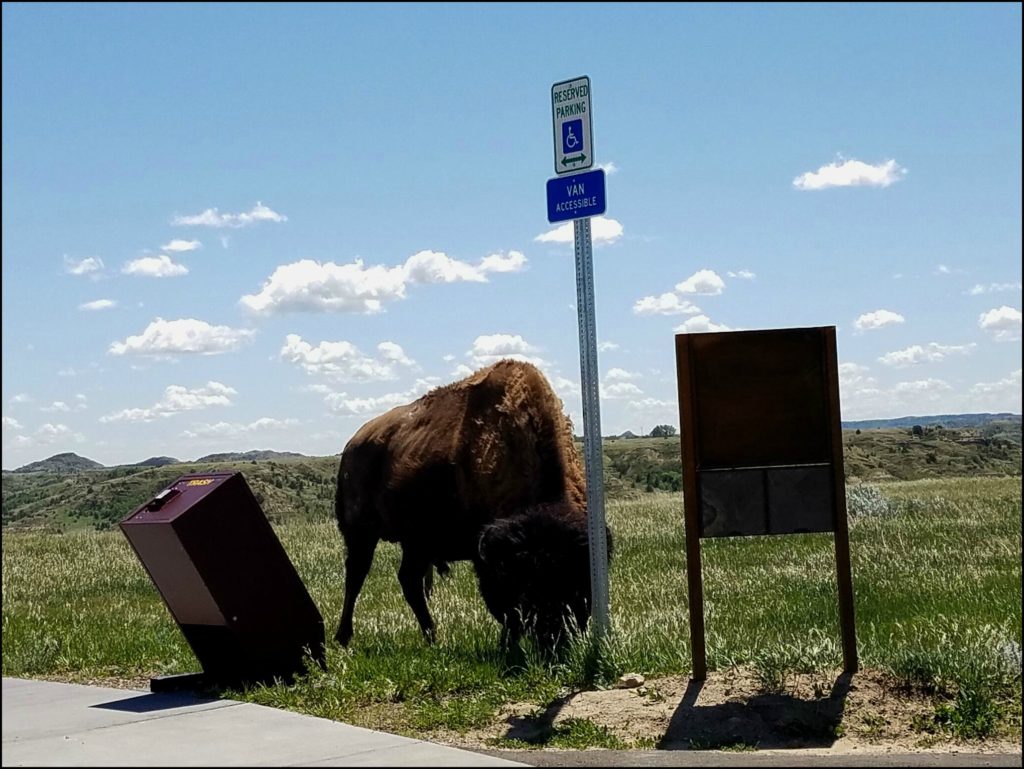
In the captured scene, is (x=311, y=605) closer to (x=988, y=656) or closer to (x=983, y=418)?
(x=988, y=656)

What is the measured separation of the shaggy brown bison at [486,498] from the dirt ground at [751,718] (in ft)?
4.68

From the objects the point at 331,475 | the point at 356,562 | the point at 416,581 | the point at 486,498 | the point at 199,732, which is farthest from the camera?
the point at 331,475

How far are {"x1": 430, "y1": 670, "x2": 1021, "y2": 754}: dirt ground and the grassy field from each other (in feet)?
0.45

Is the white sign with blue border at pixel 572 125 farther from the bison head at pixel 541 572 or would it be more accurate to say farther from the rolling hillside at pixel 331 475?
the rolling hillside at pixel 331 475

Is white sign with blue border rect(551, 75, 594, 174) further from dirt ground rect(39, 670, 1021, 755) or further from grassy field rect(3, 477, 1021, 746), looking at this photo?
dirt ground rect(39, 670, 1021, 755)

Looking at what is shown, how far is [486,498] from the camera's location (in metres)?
10.8

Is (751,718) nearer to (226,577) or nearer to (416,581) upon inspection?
(226,577)

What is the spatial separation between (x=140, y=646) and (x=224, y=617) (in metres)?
2.51

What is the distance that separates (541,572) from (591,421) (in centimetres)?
127

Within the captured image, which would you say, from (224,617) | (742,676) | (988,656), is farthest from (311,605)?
(988,656)

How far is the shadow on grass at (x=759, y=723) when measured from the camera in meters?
6.77

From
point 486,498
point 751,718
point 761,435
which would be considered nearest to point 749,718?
point 751,718

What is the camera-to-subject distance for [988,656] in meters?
7.22

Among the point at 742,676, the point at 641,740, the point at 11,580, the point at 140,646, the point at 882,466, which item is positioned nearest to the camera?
the point at 641,740
